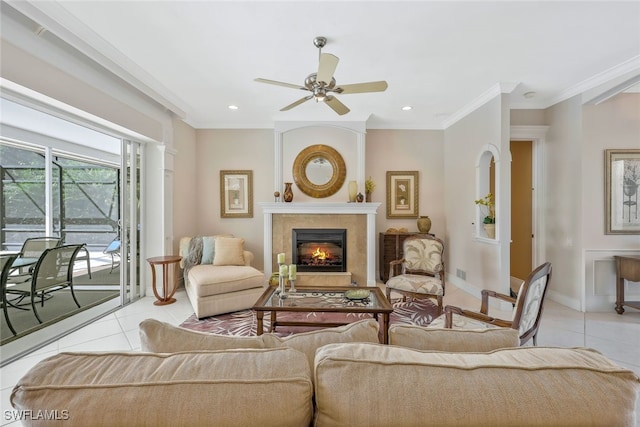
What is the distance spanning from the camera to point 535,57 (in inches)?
111

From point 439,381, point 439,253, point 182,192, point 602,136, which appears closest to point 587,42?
point 602,136

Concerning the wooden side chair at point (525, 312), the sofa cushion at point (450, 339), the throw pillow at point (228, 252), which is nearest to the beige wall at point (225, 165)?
the throw pillow at point (228, 252)

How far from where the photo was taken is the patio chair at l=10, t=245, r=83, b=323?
282 cm

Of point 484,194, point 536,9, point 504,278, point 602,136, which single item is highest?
point 536,9

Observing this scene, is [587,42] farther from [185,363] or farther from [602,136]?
[185,363]

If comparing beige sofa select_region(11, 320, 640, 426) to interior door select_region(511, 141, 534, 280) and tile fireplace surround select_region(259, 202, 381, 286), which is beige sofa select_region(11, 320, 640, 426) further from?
interior door select_region(511, 141, 534, 280)

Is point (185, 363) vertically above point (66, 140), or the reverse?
point (66, 140)

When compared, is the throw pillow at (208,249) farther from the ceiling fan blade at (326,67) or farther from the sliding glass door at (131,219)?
the ceiling fan blade at (326,67)

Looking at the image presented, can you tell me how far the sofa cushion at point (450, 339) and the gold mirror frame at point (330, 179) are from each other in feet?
12.6

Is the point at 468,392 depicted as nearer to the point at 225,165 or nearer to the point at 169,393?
the point at 169,393

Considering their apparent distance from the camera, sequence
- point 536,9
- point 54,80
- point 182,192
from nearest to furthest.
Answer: point 536,9, point 54,80, point 182,192

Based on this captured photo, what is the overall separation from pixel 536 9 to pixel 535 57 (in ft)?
2.79

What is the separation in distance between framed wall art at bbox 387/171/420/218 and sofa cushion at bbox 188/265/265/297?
2690 mm

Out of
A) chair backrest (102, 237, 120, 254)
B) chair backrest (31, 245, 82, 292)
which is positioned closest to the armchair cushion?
chair backrest (31, 245, 82, 292)
